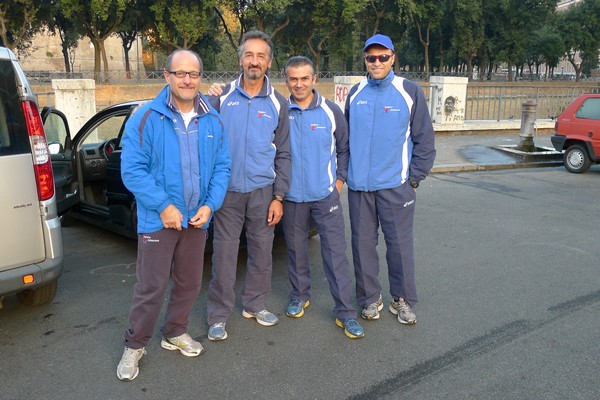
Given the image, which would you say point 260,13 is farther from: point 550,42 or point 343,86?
point 550,42

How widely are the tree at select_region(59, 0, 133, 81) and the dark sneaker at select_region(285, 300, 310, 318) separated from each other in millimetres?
33861

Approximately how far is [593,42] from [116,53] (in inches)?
2092

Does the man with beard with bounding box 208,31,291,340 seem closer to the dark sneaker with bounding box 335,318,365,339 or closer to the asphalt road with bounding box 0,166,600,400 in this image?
the asphalt road with bounding box 0,166,600,400

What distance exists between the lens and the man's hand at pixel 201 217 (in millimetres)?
2996

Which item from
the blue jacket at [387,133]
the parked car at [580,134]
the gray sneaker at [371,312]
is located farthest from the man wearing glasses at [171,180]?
the parked car at [580,134]

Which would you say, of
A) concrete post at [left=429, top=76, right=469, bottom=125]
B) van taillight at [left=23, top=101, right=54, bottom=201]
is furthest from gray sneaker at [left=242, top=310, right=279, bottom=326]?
concrete post at [left=429, top=76, right=469, bottom=125]

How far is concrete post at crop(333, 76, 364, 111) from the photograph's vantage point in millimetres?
12977

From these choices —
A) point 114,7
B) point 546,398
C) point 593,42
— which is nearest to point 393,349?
point 546,398

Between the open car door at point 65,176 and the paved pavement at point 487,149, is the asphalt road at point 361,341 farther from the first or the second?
the paved pavement at point 487,149

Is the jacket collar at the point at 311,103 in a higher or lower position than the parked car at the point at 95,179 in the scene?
higher

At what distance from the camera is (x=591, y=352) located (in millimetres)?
3369

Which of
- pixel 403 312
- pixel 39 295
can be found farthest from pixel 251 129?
pixel 39 295

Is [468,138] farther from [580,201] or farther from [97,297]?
[97,297]

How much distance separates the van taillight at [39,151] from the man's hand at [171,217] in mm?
1101
